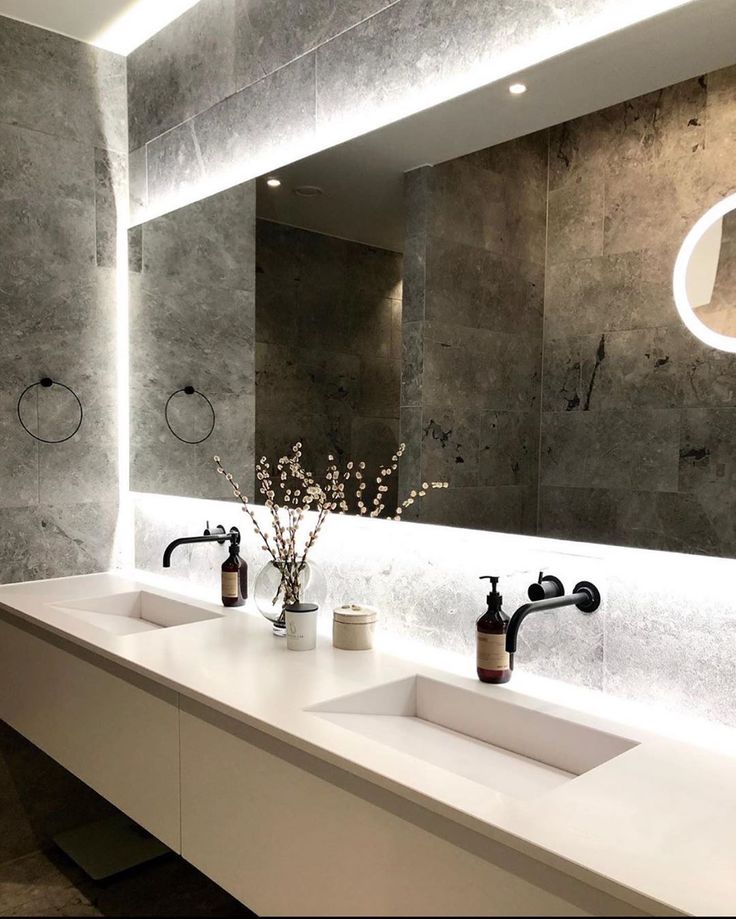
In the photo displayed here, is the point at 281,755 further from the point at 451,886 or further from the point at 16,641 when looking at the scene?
the point at 16,641

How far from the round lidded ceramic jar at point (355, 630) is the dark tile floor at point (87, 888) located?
3.30 ft

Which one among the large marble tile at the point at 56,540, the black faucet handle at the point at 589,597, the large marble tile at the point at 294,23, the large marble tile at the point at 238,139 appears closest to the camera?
the black faucet handle at the point at 589,597

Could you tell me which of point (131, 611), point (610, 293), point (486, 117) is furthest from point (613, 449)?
point (131, 611)

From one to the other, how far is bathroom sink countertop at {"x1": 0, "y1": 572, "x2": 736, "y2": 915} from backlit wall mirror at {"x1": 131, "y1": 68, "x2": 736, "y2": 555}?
1.13 feet

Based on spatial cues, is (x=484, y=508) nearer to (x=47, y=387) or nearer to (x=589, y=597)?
(x=589, y=597)

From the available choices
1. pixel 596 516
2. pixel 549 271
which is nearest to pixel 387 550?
pixel 596 516

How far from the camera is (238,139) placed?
2463 mm

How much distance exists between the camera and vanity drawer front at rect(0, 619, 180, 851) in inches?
67.7

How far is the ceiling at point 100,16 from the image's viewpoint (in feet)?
8.54

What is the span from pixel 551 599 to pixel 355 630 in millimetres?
534

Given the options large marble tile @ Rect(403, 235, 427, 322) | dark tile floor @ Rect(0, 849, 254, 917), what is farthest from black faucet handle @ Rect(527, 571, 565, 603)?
dark tile floor @ Rect(0, 849, 254, 917)

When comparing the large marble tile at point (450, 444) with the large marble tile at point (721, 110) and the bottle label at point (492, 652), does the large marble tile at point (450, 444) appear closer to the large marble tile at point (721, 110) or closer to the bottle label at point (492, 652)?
the bottle label at point (492, 652)

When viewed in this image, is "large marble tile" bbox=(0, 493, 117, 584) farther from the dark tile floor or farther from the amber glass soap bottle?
the dark tile floor

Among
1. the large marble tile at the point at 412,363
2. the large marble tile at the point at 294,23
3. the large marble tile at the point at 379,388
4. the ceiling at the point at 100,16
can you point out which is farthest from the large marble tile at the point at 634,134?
the ceiling at the point at 100,16
